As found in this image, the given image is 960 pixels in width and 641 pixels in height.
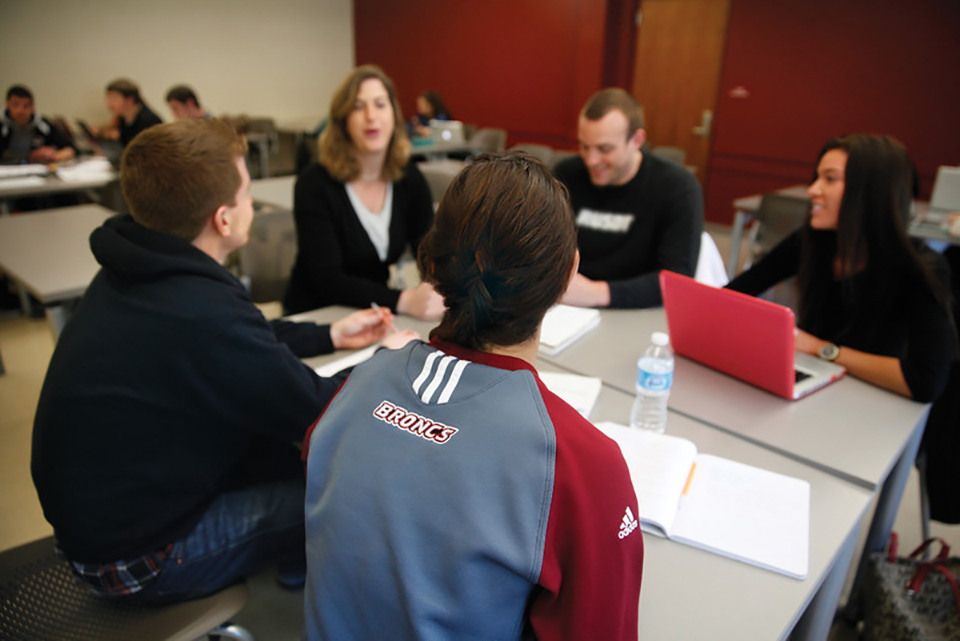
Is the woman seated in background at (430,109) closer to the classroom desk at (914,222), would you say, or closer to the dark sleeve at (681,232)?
the classroom desk at (914,222)

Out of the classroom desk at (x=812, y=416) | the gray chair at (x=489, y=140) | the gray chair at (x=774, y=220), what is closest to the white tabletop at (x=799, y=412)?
the classroom desk at (x=812, y=416)

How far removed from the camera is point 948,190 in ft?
12.2

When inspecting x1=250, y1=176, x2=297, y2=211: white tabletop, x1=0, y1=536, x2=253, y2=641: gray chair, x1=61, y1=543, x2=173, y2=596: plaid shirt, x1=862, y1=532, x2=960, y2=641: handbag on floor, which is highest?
x1=250, y1=176, x2=297, y2=211: white tabletop

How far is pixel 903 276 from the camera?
156 cm

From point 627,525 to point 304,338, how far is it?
110 centimetres

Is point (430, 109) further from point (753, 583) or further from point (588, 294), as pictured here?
point (753, 583)

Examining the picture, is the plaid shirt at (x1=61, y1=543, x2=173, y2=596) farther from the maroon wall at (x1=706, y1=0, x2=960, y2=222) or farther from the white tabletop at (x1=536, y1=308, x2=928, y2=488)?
the maroon wall at (x1=706, y1=0, x2=960, y2=222)

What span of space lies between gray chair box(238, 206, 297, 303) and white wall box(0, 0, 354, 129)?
6516mm

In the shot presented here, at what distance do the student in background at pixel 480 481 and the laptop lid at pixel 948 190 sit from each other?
402cm

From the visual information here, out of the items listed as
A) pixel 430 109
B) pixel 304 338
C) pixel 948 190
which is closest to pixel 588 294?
pixel 304 338

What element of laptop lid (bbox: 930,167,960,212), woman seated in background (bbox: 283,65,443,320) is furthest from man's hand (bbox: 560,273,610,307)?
laptop lid (bbox: 930,167,960,212)

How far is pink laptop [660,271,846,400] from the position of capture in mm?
1365

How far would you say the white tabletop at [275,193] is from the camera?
3457mm

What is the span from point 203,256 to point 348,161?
1082mm
